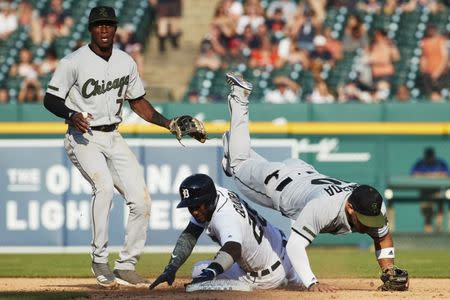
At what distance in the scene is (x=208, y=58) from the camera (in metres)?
17.9

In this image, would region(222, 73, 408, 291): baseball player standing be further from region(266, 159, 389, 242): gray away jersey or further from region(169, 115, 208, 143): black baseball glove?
region(169, 115, 208, 143): black baseball glove

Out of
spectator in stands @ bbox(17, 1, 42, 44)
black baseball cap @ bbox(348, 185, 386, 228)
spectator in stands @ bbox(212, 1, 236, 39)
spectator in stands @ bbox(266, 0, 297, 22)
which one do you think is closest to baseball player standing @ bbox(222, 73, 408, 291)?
black baseball cap @ bbox(348, 185, 386, 228)

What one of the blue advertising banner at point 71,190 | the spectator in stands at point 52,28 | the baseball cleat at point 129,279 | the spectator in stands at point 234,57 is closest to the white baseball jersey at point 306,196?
the baseball cleat at point 129,279

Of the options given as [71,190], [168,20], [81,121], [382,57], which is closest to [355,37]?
[382,57]

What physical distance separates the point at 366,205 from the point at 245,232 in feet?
2.80

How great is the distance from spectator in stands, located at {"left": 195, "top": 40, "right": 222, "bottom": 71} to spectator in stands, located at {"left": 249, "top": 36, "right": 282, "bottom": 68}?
559 mm

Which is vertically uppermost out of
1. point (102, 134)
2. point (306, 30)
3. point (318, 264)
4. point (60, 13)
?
point (60, 13)

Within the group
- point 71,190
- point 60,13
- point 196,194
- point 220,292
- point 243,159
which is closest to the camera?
point 196,194

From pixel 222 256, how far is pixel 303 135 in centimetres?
757

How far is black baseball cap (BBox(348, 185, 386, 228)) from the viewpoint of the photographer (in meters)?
7.79

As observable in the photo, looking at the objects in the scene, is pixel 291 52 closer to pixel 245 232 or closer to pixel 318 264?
pixel 318 264

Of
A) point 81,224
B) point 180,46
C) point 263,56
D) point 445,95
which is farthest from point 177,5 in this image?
point 81,224

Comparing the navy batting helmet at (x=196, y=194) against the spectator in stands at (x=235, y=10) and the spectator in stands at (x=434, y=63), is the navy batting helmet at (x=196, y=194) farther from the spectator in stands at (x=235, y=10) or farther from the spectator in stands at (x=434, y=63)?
the spectator in stands at (x=235, y=10)

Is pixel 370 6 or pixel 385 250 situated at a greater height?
pixel 370 6
